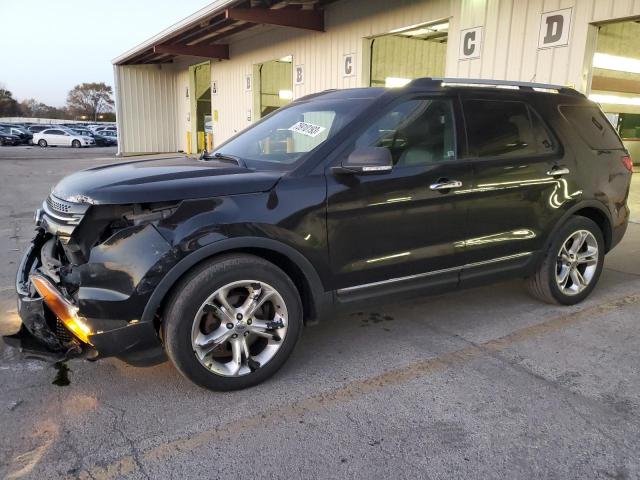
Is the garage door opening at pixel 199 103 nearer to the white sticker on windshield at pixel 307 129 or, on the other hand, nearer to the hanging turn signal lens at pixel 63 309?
the white sticker on windshield at pixel 307 129

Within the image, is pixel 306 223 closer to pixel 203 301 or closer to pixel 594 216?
pixel 203 301

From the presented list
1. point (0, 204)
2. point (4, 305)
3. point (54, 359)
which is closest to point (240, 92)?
point (0, 204)

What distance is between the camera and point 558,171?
4246mm

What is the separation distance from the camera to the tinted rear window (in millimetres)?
4461

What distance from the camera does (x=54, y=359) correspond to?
122 inches

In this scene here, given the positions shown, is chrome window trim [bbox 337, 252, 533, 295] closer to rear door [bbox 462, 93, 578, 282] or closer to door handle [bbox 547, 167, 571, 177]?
rear door [bbox 462, 93, 578, 282]

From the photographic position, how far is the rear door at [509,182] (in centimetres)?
387

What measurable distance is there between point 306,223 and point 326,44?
36.7 ft

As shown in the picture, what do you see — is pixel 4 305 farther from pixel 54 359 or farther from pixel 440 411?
pixel 440 411

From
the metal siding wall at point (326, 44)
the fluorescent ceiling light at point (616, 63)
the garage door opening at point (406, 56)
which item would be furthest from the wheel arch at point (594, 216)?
the garage door opening at point (406, 56)

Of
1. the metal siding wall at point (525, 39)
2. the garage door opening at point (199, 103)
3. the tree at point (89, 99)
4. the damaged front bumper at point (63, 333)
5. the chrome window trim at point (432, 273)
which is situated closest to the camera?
the damaged front bumper at point (63, 333)

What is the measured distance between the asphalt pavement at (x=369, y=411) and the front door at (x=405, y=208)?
605 mm

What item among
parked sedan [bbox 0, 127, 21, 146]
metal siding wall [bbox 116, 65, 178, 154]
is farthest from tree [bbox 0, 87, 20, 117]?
metal siding wall [bbox 116, 65, 178, 154]

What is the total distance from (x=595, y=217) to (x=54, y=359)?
14.8 feet
